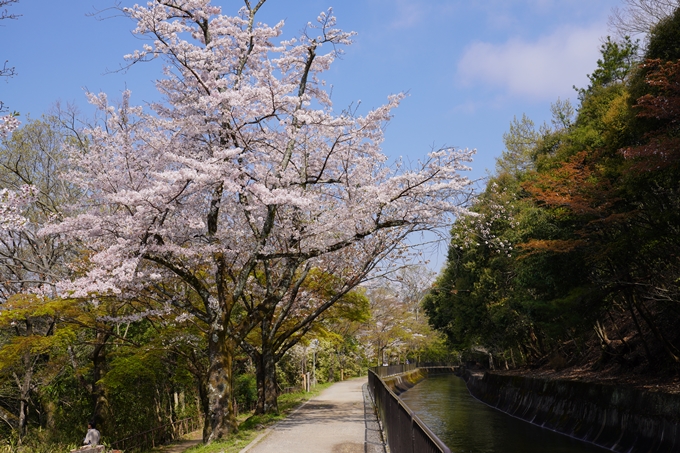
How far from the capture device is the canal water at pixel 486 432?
58.6ft

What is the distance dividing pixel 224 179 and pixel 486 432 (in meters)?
15.4

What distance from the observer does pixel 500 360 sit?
177ft

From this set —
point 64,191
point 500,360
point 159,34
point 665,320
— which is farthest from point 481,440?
point 500,360

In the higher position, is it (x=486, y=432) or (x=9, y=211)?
(x=9, y=211)

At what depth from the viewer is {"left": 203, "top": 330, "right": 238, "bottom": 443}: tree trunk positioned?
13.8 metres

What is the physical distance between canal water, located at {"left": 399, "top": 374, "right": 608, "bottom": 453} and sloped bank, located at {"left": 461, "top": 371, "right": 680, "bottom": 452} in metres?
0.45

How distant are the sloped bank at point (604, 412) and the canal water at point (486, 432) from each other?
45 cm

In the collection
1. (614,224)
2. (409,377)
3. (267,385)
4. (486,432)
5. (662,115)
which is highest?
(662,115)

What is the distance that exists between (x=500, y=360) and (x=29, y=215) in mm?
43640

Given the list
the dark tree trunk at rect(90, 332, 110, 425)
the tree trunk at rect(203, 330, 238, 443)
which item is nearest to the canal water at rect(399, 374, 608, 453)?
the tree trunk at rect(203, 330, 238, 443)

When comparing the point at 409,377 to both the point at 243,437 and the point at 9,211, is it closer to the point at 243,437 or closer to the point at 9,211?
Answer: the point at 243,437

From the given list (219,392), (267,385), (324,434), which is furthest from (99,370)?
(324,434)

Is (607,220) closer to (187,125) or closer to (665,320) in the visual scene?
(665,320)

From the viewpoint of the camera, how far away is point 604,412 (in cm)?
1748
